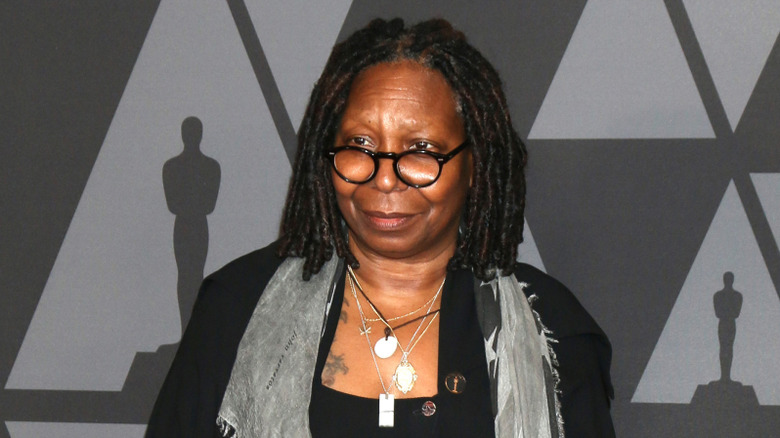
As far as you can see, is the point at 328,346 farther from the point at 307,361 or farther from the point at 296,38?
the point at 296,38

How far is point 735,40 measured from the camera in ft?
8.38

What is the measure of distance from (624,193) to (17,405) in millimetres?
1915

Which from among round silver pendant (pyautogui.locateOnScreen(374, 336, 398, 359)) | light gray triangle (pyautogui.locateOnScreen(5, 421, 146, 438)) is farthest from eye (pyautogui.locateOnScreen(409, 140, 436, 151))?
light gray triangle (pyautogui.locateOnScreen(5, 421, 146, 438))

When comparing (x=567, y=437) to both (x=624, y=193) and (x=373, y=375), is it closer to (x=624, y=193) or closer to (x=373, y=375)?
(x=373, y=375)

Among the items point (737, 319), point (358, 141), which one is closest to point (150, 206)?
point (358, 141)

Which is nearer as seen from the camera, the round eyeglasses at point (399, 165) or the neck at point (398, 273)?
the round eyeglasses at point (399, 165)

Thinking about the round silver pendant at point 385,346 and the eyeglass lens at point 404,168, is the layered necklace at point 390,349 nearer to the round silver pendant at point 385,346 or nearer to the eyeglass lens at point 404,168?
the round silver pendant at point 385,346

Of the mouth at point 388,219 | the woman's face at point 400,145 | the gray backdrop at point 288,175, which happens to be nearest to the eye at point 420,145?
the woman's face at point 400,145

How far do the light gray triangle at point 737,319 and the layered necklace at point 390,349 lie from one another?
1041 mm

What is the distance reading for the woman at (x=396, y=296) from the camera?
1.66m

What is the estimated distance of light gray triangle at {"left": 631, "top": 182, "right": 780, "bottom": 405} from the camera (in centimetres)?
257

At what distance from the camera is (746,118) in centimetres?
254

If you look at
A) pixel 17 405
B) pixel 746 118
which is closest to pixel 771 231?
pixel 746 118

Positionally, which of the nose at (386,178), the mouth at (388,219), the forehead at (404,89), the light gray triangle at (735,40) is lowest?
the mouth at (388,219)
